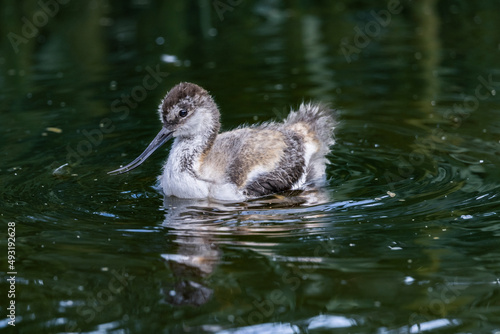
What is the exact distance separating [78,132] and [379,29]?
23.5 ft

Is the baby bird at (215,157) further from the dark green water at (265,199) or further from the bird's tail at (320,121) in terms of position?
the bird's tail at (320,121)

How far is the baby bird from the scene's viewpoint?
7.88 meters

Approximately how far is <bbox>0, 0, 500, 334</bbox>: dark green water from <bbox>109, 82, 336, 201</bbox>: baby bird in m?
0.21

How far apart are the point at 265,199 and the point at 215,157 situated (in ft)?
2.17

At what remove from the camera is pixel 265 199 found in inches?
312

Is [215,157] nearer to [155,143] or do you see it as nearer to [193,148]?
[193,148]

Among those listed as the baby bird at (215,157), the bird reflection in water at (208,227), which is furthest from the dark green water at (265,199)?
the baby bird at (215,157)

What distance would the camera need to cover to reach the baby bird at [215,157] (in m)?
7.88

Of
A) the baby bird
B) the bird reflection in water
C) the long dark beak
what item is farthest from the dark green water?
the long dark beak

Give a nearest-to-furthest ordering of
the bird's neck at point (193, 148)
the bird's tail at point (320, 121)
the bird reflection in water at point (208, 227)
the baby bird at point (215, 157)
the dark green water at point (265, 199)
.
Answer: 1. the dark green water at point (265, 199)
2. the bird reflection in water at point (208, 227)
3. the baby bird at point (215, 157)
4. the bird's neck at point (193, 148)
5. the bird's tail at point (320, 121)

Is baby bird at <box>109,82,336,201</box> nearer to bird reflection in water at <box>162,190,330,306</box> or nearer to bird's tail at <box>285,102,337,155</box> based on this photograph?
bird reflection in water at <box>162,190,330,306</box>

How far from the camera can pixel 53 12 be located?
16.7 metres

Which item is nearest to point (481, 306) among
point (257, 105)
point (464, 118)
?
point (464, 118)

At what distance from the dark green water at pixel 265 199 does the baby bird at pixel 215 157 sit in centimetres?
21
